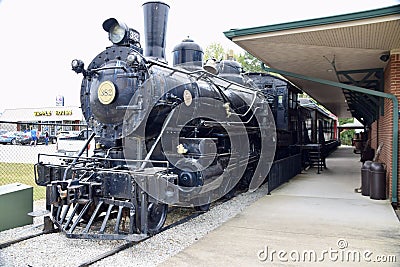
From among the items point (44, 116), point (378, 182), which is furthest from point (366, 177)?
point (44, 116)

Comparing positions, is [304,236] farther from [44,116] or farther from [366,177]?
[44,116]

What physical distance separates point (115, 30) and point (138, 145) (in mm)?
1742

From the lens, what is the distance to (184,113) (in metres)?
5.65

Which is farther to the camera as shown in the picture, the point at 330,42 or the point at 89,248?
the point at 330,42

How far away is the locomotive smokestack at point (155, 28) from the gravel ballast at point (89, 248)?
9.86ft

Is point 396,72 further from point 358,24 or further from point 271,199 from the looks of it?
point 271,199

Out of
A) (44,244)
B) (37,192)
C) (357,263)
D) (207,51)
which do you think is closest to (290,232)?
(357,263)

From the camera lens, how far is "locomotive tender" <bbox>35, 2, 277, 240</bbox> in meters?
4.63

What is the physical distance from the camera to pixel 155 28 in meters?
6.12

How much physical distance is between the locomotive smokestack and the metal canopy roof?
140cm

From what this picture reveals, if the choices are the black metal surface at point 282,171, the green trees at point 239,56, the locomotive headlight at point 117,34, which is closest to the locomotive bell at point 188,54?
the locomotive headlight at point 117,34

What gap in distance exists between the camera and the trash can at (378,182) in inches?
301

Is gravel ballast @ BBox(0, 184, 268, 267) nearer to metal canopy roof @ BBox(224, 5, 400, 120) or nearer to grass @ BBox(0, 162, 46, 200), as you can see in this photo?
grass @ BBox(0, 162, 46, 200)

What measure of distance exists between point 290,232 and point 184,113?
245 centimetres
